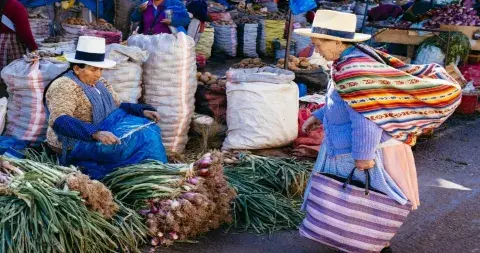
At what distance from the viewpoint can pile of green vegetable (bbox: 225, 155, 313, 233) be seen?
4.75 metres

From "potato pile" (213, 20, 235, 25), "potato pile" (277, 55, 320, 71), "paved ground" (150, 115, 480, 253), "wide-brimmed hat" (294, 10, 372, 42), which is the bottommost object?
"paved ground" (150, 115, 480, 253)

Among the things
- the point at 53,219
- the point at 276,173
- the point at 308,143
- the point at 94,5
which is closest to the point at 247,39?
the point at 94,5

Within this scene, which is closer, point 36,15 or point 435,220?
point 435,220

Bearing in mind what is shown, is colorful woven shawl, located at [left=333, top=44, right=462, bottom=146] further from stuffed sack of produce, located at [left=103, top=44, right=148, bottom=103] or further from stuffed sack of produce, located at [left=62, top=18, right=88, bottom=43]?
stuffed sack of produce, located at [left=62, top=18, right=88, bottom=43]

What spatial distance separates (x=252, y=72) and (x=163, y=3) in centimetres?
175

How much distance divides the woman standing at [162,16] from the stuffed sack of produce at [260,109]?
1493mm

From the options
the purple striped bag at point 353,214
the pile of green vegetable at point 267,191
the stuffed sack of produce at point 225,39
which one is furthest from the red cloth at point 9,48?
the stuffed sack of produce at point 225,39

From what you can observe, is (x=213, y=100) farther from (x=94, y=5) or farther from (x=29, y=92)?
(x=94, y=5)

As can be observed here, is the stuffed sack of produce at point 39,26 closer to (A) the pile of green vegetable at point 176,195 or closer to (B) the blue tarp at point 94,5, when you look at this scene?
(B) the blue tarp at point 94,5

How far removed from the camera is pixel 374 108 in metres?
3.76

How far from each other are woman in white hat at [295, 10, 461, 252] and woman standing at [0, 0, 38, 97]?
3811 millimetres

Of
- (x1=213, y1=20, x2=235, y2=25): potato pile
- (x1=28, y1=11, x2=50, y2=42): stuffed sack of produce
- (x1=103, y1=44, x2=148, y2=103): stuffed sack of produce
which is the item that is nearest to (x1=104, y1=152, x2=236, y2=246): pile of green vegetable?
(x1=103, y1=44, x2=148, y2=103): stuffed sack of produce

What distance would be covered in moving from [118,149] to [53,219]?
3.98ft

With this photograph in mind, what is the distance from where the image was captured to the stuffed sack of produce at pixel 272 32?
38.9 ft
